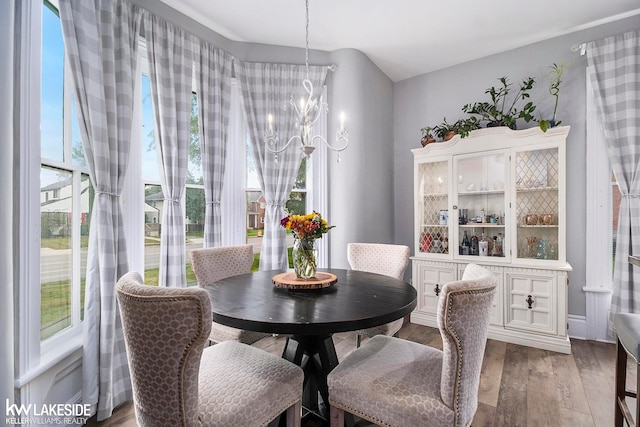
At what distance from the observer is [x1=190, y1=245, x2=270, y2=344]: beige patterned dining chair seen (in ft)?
6.41

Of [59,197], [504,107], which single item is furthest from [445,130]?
[59,197]

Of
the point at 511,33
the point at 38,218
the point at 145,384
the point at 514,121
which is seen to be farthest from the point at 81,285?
the point at 511,33

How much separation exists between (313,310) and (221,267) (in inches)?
47.0

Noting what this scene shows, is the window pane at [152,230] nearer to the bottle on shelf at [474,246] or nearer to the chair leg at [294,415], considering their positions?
the chair leg at [294,415]

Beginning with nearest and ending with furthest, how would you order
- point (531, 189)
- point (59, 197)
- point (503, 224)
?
point (59, 197) < point (531, 189) < point (503, 224)

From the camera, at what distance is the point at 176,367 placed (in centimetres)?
97

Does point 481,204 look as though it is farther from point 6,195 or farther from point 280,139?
point 6,195

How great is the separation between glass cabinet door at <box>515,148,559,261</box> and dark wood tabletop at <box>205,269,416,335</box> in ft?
5.89

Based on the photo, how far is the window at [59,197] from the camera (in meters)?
1.77

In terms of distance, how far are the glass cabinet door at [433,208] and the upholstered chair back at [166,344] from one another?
2849 millimetres

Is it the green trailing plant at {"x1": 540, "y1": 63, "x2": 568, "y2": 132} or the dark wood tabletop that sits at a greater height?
the green trailing plant at {"x1": 540, "y1": 63, "x2": 568, "y2": 132}

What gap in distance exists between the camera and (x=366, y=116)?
343 cm

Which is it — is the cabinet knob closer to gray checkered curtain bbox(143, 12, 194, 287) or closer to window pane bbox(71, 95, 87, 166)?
gray checkered curtain bbox(143, 12, 194, 287)

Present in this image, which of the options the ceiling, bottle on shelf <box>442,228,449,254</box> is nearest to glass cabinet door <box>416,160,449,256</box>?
bottle on shelf <box>442,228,449,254</box>
